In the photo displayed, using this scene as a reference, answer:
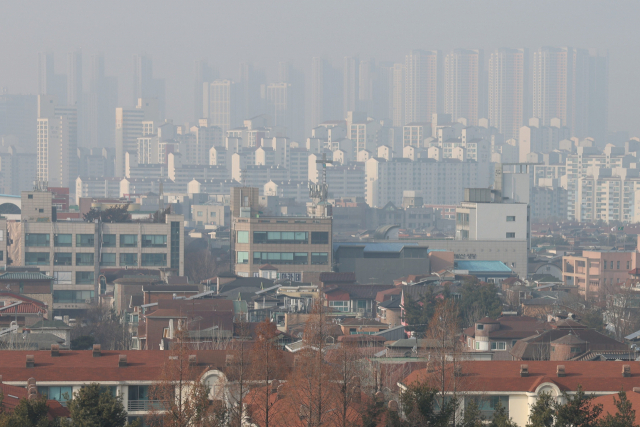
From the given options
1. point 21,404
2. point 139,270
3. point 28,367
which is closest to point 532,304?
point 139,270

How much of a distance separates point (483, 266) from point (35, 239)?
24865 millimetres

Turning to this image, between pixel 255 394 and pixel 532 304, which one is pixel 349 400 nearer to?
pixel 255 394

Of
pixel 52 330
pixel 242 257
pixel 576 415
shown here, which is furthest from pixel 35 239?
pixel 576 415

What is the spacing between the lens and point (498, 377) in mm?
26547

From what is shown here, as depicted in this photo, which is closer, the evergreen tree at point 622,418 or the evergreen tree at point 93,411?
the evergreen tree at point 622,418

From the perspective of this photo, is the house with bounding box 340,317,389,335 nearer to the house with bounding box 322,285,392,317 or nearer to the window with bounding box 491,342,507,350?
the window with bounding box 491,342,507,350

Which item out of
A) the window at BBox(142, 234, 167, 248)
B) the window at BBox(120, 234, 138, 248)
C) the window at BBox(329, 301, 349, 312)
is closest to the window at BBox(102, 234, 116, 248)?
the window at BBox(120, 234, 138, 248)

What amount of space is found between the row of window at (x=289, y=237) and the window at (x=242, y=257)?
71 cm

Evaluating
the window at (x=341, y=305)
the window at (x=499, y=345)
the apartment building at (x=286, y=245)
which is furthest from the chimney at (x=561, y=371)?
the apartment building at (x=286, y=245)

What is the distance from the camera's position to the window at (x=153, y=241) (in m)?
70.8

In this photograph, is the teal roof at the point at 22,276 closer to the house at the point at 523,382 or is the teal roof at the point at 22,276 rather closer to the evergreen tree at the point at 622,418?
the house at the point at 523,382

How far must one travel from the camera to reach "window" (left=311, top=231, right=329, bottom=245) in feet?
227

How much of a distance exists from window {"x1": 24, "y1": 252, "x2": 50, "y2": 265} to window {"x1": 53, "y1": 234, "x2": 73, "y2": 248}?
84cm

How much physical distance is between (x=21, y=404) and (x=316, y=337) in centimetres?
529
